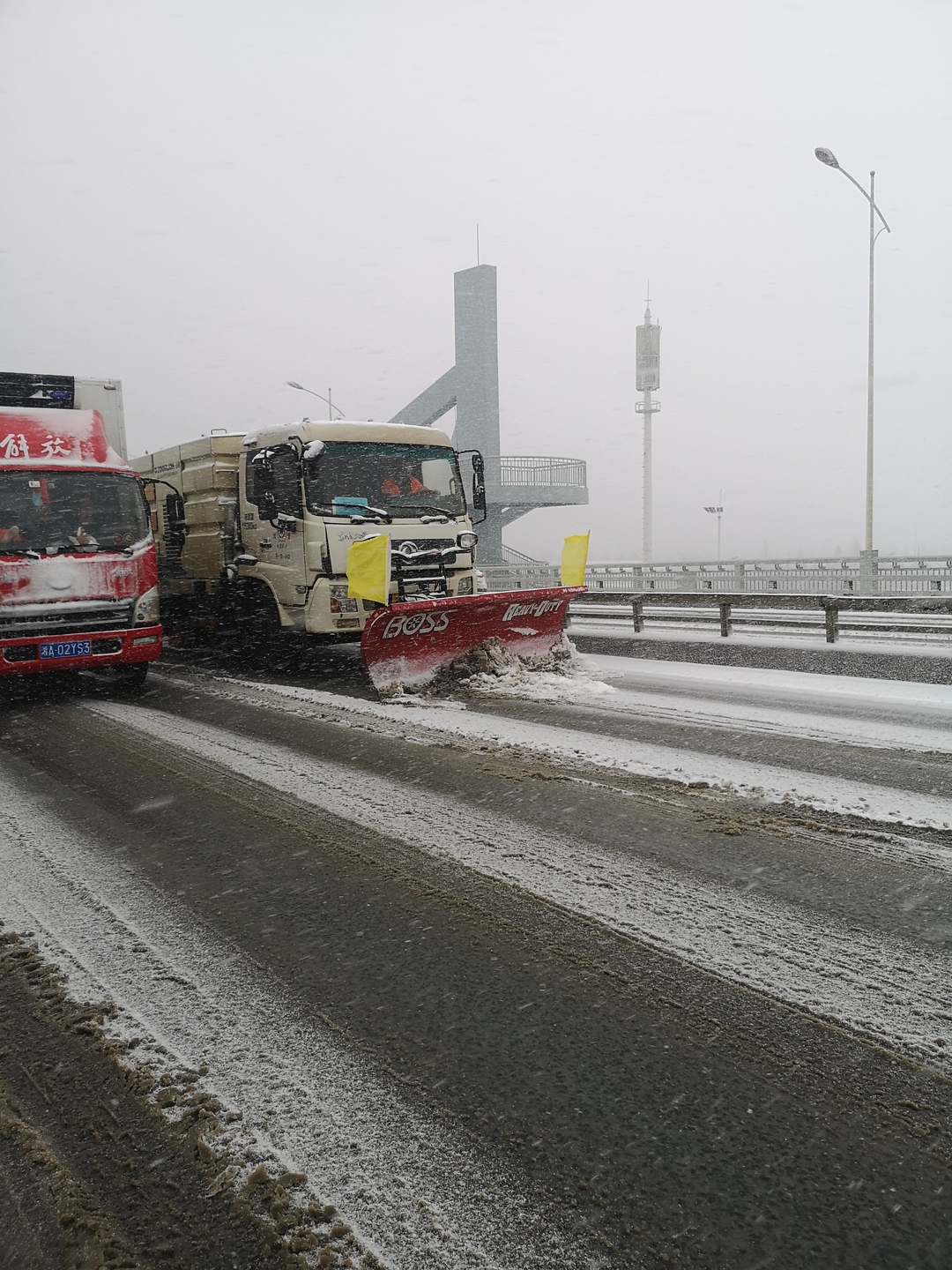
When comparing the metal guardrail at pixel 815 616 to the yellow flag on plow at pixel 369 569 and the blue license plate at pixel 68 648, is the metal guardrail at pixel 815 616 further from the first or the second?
the blue license plate at pixel 68 648

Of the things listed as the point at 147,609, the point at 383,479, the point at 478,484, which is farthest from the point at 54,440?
the point at 478,484

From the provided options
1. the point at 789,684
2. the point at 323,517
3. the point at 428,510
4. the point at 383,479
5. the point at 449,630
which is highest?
the point at 383,479

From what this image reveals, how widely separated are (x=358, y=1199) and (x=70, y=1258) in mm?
605

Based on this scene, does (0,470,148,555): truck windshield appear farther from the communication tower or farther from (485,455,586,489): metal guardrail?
the communication tower

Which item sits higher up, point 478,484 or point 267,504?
point 478,484

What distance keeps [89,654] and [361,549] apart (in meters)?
3.04

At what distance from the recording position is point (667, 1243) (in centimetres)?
186

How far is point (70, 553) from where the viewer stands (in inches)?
364

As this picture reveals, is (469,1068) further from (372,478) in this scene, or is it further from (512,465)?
(512,465)

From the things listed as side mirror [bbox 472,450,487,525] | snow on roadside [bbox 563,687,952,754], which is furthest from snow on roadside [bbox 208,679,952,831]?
side mirror [bbox 472,450,487,525]

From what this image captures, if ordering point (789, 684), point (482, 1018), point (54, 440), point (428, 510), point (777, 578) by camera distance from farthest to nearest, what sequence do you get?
point (777, 578) → point (428, 510) → point (789, 684) → point (54, 440) → point (482, 1018)

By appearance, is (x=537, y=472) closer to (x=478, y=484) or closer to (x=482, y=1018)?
(x=478, y=484)

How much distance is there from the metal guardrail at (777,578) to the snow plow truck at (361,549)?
1054cm

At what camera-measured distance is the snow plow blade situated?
29.8ft
